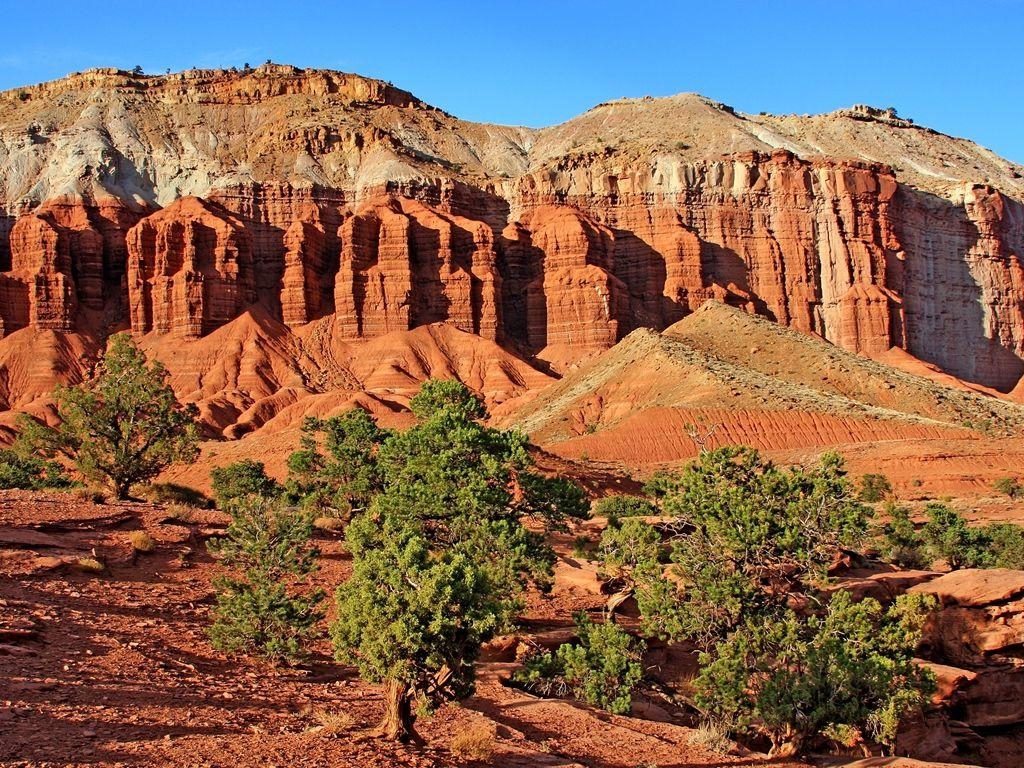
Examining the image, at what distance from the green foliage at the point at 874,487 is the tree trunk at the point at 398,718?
38.0m

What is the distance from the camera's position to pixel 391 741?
12648 millimetres

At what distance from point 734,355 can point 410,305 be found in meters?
35.9

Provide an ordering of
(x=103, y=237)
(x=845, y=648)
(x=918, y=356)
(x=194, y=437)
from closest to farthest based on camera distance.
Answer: (x=845, y=648) → (x=194, y=437) → (x=103, y=237) → (x=918, y=356)

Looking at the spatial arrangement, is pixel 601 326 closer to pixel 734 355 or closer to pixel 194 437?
pixel 734 355

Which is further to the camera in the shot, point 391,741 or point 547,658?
point 547,658

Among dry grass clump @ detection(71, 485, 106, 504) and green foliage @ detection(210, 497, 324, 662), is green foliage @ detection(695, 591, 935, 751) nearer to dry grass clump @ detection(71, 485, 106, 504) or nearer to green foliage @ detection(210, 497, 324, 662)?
green foliage @ detection(210, 497, 324, 662)

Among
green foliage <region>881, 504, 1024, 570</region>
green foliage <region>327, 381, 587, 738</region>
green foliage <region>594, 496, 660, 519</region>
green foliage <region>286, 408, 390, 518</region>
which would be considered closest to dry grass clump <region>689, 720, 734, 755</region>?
green foliage <region>327, 381, 587, 738</region>

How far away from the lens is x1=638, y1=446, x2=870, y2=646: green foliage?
17641 mm

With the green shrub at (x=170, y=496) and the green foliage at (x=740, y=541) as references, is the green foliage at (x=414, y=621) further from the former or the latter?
the green shrub at (x=170, y=496)

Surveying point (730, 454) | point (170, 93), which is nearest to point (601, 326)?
point (170, 93)

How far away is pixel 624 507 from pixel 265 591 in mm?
24205

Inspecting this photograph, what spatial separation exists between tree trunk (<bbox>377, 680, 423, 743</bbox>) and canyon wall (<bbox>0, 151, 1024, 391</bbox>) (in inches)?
3293

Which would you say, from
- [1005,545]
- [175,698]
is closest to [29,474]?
[175,698]

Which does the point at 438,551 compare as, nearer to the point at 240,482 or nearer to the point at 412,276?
the point at 240,482
